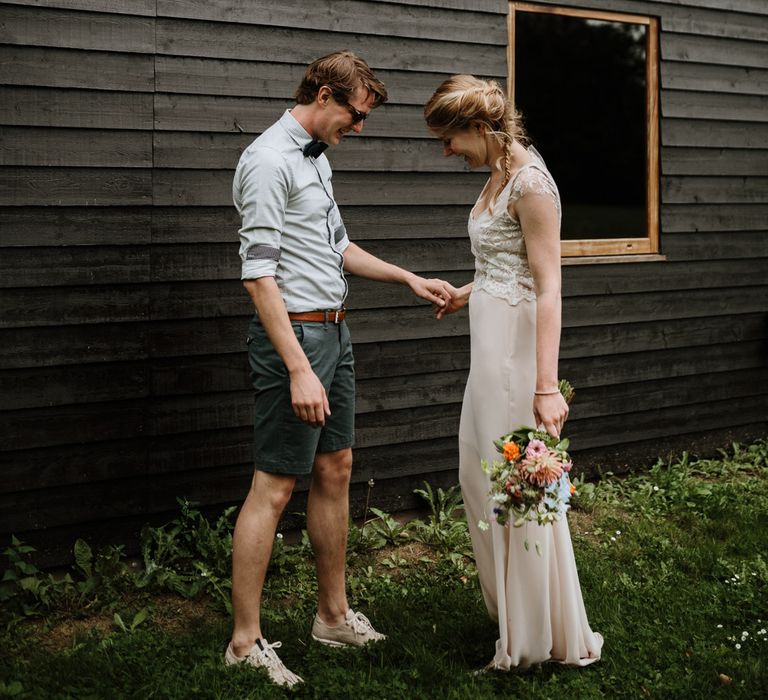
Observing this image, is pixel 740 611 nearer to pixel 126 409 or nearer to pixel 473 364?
pixel 473 364

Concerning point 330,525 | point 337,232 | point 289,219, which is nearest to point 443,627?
point 330,525

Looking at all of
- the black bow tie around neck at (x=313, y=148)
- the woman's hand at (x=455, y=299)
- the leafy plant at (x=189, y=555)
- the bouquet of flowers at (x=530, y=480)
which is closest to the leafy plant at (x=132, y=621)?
the leafy plant at (x=189, y=555)

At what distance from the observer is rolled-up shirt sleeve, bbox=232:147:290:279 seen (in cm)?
312

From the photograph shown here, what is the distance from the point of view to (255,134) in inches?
174

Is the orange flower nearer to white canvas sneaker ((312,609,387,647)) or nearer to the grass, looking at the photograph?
the grass

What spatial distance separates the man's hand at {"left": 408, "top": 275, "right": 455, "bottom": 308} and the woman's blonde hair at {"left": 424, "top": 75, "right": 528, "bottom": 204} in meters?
0.62

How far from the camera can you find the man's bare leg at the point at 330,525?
3570mm

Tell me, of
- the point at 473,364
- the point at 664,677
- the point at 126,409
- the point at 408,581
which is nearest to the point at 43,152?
the point at 126,409

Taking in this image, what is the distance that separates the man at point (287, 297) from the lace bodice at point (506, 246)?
518 millimetres

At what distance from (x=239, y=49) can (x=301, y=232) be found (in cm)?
146

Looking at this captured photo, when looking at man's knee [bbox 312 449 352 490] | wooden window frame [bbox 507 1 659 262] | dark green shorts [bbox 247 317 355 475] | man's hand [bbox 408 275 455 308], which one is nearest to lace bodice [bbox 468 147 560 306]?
man's hand [bbox 408 275 455 308]

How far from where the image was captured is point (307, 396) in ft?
10.2

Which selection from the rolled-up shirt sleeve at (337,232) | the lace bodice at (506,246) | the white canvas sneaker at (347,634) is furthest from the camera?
the white canvas sneaker at (347,634)

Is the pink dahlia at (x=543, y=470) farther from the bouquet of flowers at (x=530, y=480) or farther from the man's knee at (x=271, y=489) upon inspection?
the man's knee at (x=271, y=489)
